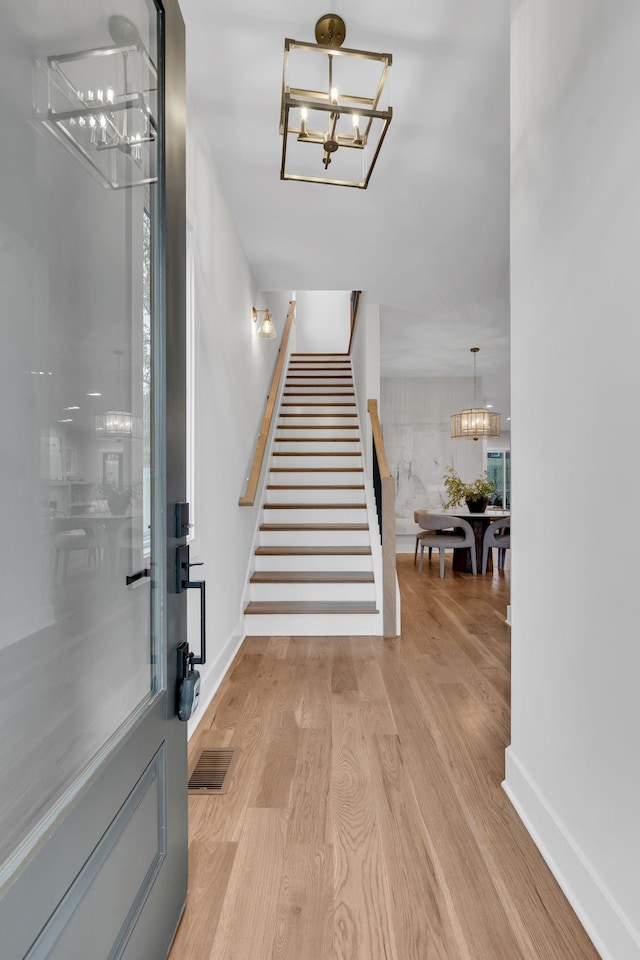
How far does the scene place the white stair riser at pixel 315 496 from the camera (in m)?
5.11

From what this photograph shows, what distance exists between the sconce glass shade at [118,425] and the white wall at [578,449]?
1100 millimetres

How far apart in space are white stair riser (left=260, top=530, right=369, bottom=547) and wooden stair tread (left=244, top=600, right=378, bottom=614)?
0.70m

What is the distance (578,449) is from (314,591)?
2.78m

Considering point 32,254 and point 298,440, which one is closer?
point 32,254

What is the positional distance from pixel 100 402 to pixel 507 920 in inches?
62.2

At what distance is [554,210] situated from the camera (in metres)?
1.57

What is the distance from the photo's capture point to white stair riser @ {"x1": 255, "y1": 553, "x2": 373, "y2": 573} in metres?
4.21

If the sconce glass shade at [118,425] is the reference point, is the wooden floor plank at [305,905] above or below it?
below

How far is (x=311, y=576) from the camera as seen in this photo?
13.4ft

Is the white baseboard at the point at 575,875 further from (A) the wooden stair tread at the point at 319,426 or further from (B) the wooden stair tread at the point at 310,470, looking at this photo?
(A) the wooden stair tread at the point at 319,426

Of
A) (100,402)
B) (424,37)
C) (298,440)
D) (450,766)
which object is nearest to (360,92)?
(424,37)

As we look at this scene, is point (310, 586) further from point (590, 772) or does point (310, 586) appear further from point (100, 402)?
point (100, 402)

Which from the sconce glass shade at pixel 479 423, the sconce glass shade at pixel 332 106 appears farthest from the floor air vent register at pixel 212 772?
the sconce glass shade at pixel 479 423

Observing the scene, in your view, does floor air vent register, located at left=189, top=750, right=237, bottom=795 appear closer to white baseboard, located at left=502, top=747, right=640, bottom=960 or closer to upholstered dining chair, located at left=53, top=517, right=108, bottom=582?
white baseboard, located at left=502, top=747, right=640, bottom=960
